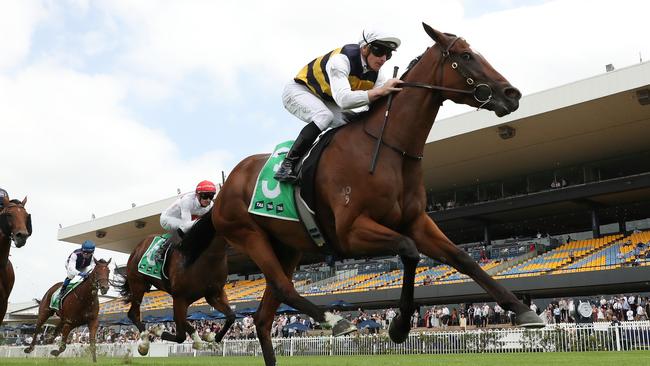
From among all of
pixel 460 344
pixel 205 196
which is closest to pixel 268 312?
pixel 205 196

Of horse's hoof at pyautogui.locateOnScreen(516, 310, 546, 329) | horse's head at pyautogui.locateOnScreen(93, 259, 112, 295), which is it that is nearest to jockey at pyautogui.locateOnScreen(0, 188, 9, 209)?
horse's head at pyautogui.locateOnScreen(93, 259, 112, 295)

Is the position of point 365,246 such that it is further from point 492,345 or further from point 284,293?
point 492,345

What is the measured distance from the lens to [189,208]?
1003 cm

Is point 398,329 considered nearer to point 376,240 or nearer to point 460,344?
point 376,240

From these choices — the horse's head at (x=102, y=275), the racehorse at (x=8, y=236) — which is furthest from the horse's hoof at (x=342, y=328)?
the horse's head at (x=102, y=275)

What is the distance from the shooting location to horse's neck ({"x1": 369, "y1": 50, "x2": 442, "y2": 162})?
5395 mm

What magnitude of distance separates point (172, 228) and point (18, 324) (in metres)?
66.0

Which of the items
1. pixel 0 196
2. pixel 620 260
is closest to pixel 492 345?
pixel 620 260

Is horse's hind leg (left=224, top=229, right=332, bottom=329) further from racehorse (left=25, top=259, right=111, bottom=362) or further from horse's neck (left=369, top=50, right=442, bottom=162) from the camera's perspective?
racehorse (left=25, top=259, right=111, bottom=362)

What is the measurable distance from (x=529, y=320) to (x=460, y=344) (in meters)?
16.8

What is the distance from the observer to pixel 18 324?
6781 cm

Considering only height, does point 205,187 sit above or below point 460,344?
above

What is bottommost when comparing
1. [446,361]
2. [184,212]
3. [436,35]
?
[446,361]

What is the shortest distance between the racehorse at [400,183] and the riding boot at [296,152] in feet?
0.97
